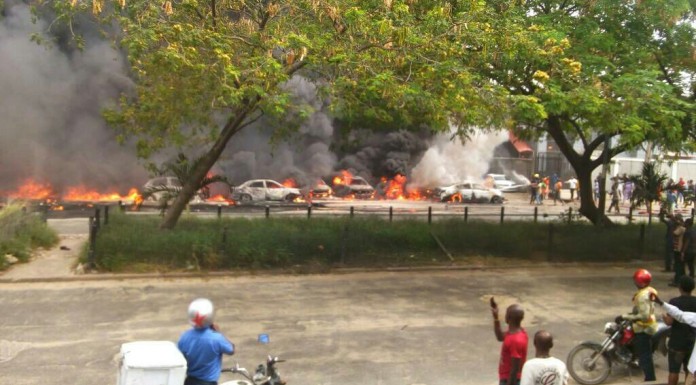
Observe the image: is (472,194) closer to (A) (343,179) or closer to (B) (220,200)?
(A) (343,179)

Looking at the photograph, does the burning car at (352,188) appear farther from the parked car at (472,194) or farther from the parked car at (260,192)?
the parked car at (260,192)

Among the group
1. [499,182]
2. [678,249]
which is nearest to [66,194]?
[499,182]

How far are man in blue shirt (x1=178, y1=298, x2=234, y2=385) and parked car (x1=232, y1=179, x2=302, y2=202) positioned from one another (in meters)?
27.3

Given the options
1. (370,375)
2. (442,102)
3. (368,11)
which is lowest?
(370,375)

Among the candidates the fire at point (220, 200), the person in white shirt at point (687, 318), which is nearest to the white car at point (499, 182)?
the fire at point (220, 200)

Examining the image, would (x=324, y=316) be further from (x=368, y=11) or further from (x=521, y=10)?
(x=521, y=10)

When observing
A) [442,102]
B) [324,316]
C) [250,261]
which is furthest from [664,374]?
[250,261]

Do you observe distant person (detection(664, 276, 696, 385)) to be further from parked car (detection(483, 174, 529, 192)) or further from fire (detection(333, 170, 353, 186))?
parked car (detection(483, 174, 529, 192))

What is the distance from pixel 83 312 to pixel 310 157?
32.4m

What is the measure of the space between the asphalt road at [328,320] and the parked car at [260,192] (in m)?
20.2

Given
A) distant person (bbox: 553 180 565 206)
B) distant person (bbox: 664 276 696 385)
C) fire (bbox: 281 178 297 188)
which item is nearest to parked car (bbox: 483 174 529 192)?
distant person (bbox: 553 180 565 206)

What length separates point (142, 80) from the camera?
14328mm

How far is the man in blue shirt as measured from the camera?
164 inches

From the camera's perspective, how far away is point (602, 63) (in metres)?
11.6
